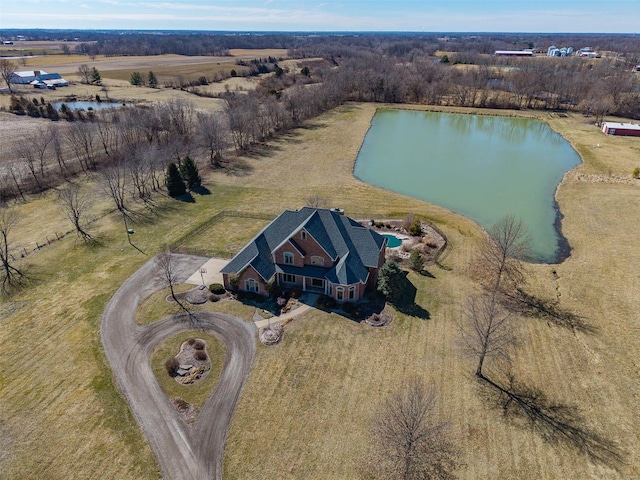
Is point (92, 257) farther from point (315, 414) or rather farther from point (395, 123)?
point (395, 123)

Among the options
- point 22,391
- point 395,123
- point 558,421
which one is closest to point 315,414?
point 558,421

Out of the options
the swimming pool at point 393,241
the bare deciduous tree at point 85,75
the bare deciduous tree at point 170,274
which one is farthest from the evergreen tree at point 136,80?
the swimming pool at point 393,241

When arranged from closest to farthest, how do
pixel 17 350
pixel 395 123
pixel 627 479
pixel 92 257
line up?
pixel 627 479 → pixel 17 350 → pixel 92 257 → pixel 395 123

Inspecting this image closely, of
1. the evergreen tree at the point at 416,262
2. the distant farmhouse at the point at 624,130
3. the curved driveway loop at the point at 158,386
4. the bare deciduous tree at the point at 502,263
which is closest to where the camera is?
the curved driveway loop at the point at 158,386

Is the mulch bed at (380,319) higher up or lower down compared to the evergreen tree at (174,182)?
lower down

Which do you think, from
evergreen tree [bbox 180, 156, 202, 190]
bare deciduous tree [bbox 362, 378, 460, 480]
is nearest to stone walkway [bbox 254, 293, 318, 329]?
bare deciduous tree [bbox 362, 378, 460, 480]

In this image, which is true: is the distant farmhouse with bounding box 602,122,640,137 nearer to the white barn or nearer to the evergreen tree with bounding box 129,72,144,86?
the evergreen tree with bounding box 129,72,144,86

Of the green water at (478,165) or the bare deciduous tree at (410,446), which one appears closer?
the bare deciduous tree at (410,446)

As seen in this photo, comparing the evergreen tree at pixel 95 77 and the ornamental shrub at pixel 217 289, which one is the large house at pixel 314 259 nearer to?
the ornamental shrub at pixel 217 289
